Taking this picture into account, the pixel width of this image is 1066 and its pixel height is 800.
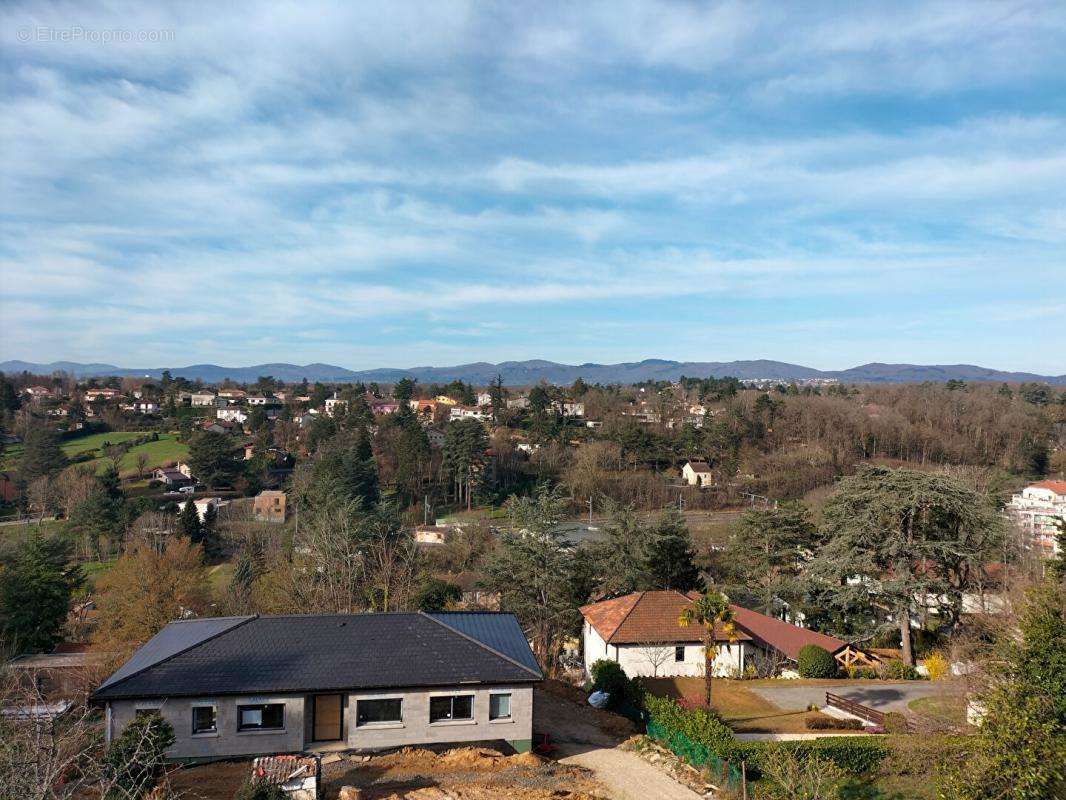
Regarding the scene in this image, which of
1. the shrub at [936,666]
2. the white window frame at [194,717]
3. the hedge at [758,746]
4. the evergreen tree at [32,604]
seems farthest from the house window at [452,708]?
the evergreen tree at [32,604]

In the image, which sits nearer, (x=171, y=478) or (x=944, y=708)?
(x=944, y=708)

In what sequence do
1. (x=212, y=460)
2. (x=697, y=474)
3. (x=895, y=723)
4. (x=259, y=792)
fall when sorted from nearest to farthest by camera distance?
A: (x=259, y=792) < (x=895, y=723) < (x=212, y=460) < (x=697, y=474)

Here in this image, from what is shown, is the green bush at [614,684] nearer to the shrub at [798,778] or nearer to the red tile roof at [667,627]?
the red tile roof at [667,627]

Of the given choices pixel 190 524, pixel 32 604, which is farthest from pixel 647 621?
pixel 190 524

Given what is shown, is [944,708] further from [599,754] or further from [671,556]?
[671,556]

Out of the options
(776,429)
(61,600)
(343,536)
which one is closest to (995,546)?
(343,536)

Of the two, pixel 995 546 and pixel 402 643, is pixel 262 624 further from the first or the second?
pixel 995 546

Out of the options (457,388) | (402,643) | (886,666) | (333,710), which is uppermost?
(457,388)
